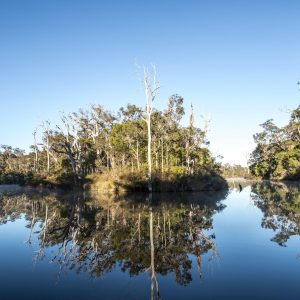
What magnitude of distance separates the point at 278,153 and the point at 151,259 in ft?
255

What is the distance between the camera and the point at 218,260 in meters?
8.66

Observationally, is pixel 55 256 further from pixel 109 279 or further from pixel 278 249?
pixel 278 249

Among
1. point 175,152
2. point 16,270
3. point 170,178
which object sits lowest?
point 16,270

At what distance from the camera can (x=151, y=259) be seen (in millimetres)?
8477

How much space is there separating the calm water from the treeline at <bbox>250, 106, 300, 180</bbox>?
64.4 metres

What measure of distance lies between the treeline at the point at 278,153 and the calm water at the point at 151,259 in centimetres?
6442

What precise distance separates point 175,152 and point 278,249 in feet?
126

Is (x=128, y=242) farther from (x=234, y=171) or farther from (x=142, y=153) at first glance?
(x=234, y=171)

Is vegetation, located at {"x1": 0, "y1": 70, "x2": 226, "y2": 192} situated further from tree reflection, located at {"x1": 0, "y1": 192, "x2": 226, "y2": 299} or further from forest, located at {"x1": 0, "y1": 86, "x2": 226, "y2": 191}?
tree reflection, located at {"x1": 0, "y1": 192, "x2": 226, "y2": 299}

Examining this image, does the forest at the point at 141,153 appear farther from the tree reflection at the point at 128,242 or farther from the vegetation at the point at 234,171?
the vegetation at the point at 234,171

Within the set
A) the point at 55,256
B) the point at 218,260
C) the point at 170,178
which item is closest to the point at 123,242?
the point at 55,256

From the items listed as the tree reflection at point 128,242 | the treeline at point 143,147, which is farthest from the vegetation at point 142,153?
the tree reflection at point 128,242

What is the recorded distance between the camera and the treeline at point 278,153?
7506 cm

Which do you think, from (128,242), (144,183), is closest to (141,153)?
(144,183)
